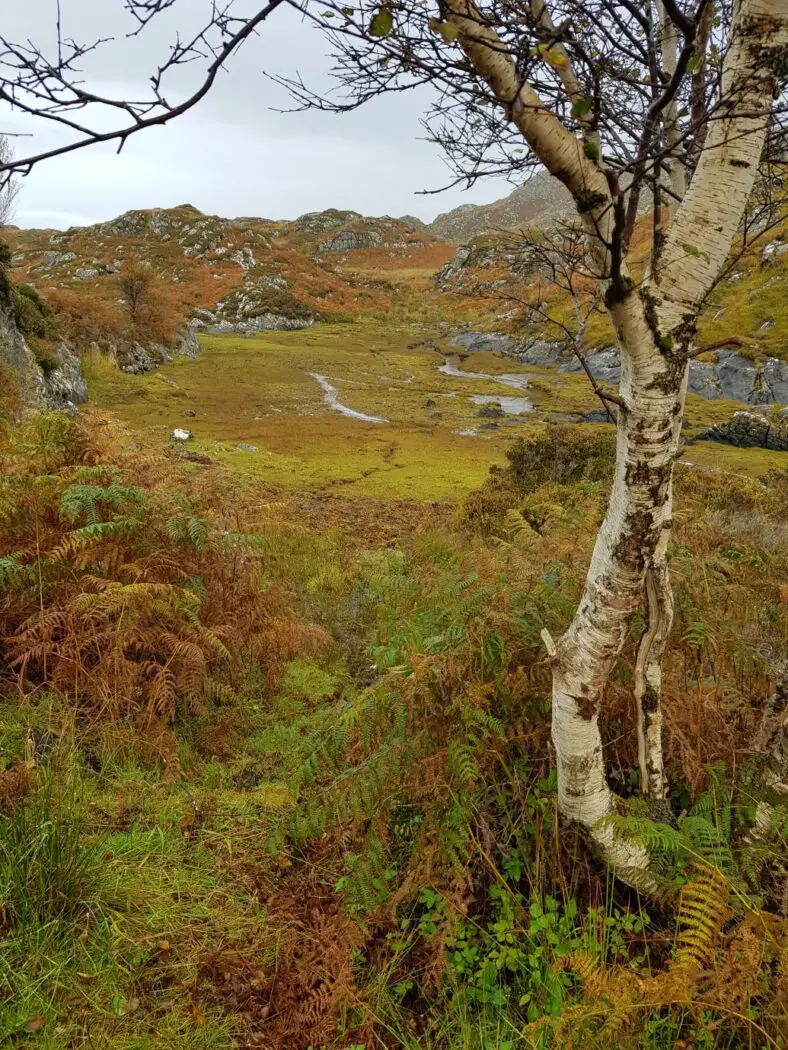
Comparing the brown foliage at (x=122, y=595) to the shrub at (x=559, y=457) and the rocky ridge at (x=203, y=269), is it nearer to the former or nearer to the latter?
the shrub at (x=559, y=457)

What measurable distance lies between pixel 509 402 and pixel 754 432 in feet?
27.0

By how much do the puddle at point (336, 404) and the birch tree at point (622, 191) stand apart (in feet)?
46.4

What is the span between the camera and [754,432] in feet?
45.4

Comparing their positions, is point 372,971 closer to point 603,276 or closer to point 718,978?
point 718,978

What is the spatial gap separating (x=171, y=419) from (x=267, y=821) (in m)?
13.1

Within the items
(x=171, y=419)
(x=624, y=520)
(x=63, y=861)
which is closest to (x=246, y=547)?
(x=63, y=861)

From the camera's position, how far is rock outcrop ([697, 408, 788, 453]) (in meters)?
13.8

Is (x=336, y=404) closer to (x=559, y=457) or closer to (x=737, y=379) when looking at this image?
(x=559, y=457)

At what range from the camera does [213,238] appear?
51.5m

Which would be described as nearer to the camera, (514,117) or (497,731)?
(514,117)

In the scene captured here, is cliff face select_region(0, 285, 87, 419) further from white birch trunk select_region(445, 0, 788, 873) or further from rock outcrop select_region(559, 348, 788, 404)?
rock outcrop select_region(559, 348, 788, 404)

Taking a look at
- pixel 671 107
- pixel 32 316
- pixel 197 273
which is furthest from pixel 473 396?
pixel 197 273

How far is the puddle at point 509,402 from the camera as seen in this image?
61.6ft

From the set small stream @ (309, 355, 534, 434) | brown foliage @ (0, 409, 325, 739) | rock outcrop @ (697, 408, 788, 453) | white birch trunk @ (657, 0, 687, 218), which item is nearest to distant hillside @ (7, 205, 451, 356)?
small stream @ (309, 355, 534, 434)
